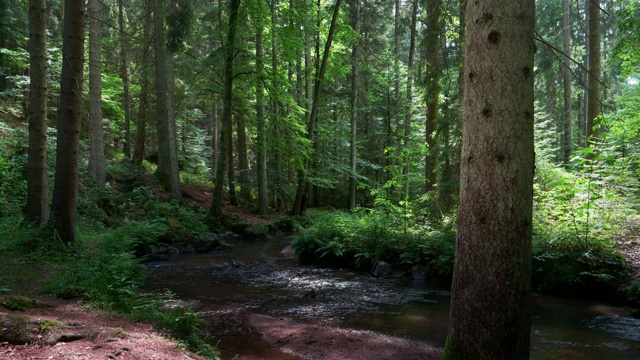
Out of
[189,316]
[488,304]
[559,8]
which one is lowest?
[189,316]

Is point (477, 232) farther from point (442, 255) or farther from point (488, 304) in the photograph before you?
point (442, 255)

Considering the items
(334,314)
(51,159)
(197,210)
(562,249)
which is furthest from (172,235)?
(562,249)

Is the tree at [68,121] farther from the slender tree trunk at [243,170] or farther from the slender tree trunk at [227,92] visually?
the slender tree trunk at [243,170]

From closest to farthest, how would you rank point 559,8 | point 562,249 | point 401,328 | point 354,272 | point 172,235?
point 401,328 → point 562,249 → point 354,272 → point 172,235 → point 559,8

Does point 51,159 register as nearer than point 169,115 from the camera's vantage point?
Yes

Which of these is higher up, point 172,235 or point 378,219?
point 378,219

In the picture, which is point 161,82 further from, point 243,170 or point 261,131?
point 243,170

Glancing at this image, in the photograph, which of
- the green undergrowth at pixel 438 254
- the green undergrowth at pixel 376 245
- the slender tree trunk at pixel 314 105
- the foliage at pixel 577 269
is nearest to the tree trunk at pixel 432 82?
the green undergrowth at pixel 376 245

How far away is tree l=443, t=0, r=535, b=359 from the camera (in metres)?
3.12

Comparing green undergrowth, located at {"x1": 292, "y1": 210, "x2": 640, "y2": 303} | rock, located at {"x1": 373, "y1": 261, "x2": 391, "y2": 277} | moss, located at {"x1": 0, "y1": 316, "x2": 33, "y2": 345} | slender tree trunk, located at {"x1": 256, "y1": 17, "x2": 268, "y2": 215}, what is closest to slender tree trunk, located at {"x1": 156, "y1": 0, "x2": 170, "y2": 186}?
slender tree trunk, located at {"x1": 256, "y1": 17, "x2": 268, "y2": 215}

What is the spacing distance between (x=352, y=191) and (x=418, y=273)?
13294 mm

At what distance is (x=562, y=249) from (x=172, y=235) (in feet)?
35.8

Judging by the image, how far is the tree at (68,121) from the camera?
754cm

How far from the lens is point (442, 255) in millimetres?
8570
